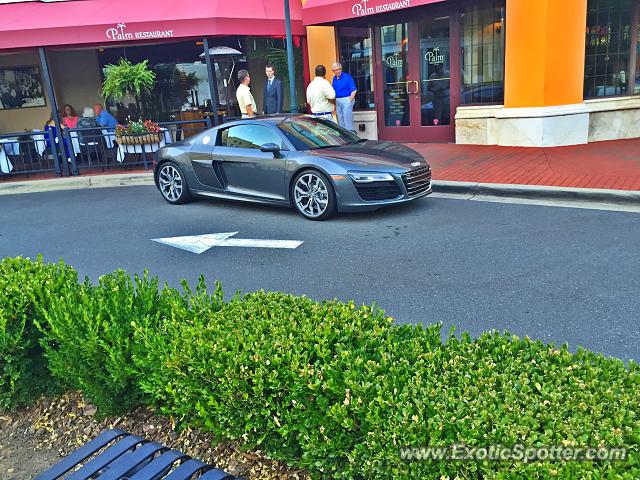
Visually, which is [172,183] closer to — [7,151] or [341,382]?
[7,151]

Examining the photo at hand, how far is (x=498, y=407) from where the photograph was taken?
1919mm

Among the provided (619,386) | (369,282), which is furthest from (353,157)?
(619,386)

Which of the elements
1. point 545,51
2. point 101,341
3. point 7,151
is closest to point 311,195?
point 101,341

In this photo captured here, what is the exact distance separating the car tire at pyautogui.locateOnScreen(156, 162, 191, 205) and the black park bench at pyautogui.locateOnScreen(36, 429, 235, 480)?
6974 millimetres

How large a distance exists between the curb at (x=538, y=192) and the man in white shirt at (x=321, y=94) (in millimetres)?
3831

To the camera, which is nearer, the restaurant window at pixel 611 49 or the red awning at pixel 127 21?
the restaurant window at pixel 611 49

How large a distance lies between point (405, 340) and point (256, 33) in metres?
12.2

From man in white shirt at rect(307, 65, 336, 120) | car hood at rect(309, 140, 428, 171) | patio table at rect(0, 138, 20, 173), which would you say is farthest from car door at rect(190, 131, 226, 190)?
patio table at rect(0, 138, 20, 173)

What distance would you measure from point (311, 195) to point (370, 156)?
96 centimetres

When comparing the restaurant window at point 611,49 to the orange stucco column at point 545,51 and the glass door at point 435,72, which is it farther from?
the glass door at point 435,72

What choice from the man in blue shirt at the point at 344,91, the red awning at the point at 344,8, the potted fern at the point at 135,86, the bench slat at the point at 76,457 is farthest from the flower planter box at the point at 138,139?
the bench slat at the point at 76,457

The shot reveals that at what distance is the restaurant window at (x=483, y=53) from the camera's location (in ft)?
38.9

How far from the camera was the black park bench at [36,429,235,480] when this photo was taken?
85.5 inches

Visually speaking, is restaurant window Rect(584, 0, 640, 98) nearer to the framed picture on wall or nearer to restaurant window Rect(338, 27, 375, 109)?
restaurant window Rect(338, 27, 375, 109)
